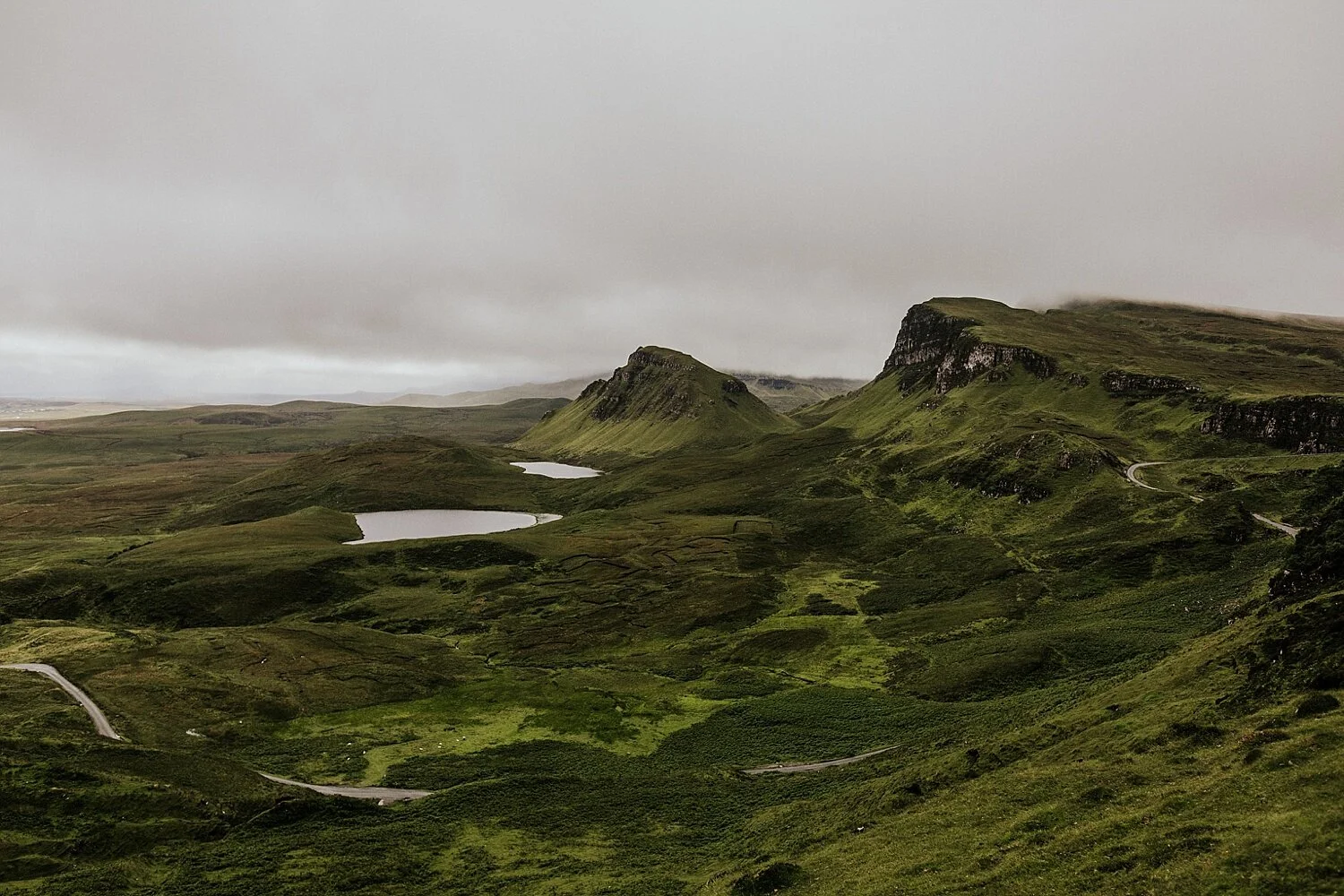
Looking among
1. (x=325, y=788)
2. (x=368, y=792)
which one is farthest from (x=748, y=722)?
(x=325, y=788)

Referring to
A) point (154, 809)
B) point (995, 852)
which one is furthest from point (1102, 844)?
point (154, 809)

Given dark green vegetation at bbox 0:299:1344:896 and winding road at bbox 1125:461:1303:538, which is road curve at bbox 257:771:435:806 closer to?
dark green vegetation at bbox 0:299:1344:896

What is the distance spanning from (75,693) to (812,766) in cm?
10807

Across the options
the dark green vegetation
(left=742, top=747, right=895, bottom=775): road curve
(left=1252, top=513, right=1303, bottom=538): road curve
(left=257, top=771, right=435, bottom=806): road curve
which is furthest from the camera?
(left=1252, top=513, right=1303, bottom=538): road curve

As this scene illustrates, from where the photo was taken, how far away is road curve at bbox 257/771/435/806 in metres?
74.6

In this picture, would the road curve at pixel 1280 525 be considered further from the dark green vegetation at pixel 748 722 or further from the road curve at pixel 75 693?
the road curve at pixel 75 693

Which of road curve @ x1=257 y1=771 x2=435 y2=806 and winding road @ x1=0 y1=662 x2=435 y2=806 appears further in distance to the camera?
Answer: winding road @ x1=0 y1=662 x2=435 y2=806

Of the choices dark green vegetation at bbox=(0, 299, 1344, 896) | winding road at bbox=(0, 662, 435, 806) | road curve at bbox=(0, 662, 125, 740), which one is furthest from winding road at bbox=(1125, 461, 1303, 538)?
road curve at bbox=(0, 662, 125, 740)

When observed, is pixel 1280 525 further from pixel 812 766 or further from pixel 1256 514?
pixel 812 766

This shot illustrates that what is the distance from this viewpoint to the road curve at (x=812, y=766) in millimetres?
76275

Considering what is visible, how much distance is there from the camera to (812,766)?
254ft

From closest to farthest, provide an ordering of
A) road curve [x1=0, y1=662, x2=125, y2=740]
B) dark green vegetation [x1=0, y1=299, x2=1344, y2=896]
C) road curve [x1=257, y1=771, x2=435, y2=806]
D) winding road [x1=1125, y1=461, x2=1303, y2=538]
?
dark green vegetation [x1=0, y1=299, x2=1344, y2=896]
road curve [x1=257, y1=771, x2=435, y2=806]
road curve [x1=0, y1=662, x2=125, y2=740]
winding road [x1=1125, y1=461, x2=1303, y2=538]

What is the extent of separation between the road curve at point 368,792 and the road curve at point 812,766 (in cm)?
3794

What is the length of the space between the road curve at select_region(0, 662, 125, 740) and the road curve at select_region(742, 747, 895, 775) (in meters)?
78.8
